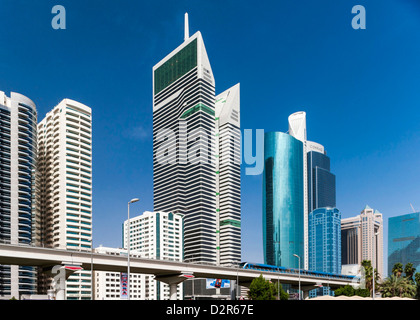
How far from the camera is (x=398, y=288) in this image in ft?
329

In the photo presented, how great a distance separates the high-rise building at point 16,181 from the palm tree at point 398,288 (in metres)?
131

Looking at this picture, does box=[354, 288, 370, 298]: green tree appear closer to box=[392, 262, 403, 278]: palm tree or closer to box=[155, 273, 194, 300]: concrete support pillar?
box=[392, 262, 403, 278]: palm tree

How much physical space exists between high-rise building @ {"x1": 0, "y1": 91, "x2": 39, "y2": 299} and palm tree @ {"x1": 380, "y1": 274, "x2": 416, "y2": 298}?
131 metres

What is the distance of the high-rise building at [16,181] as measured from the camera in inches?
6718

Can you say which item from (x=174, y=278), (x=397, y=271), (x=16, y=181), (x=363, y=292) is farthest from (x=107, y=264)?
(x=16, y=181)

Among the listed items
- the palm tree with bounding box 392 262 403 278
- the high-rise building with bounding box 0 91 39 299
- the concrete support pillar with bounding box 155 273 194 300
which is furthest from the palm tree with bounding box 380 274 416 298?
the high-rise building with bounding box 0 91 39 299

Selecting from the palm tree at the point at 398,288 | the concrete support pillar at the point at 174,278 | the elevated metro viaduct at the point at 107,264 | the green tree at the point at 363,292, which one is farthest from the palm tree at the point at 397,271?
the concrete support pillar at the point at 174,278

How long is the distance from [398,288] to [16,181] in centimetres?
14468

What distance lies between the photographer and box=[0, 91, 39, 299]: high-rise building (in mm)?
170625

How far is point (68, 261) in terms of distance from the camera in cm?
9412
